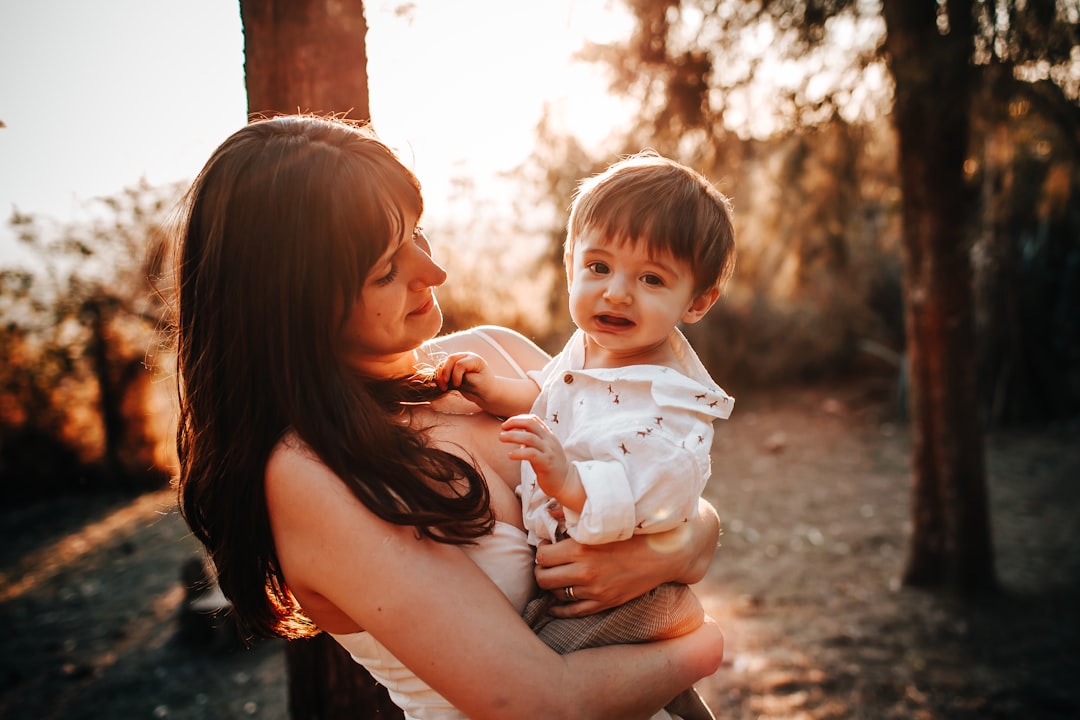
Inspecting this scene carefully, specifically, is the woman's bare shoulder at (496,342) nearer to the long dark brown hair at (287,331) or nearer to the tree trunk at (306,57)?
the long dark brown hair at (287,331)

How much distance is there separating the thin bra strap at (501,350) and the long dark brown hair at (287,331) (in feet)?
1.72

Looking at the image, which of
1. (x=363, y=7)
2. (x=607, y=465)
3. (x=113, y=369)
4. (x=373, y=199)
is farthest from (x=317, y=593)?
(x=113, y=369)

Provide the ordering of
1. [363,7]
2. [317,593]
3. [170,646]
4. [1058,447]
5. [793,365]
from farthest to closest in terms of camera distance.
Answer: [793,365] < [1058,447] < [170,646] < [363,7] < [317,593]

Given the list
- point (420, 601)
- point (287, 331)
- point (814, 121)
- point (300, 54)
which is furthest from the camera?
point (814, 121)

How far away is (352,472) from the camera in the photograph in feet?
4.17

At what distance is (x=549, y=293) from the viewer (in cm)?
876

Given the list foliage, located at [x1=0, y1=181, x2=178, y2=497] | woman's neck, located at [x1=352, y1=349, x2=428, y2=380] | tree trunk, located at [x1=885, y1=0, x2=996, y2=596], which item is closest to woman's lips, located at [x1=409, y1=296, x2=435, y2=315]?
woman's neck, located at [x1=352, y1=349, x2=428, y2=380]

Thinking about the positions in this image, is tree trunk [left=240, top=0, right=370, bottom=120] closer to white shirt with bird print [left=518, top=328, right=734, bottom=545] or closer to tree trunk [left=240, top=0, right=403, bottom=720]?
tree trunk [left=240, top=0, right=403, bottom=720]

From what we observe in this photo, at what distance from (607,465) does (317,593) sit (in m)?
0.59

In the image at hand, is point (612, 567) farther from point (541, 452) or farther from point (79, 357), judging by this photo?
point (79, 357)

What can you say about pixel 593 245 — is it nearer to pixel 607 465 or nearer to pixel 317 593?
pixel 607 465

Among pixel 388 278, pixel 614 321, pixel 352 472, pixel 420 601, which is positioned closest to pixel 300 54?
pixel 388 278

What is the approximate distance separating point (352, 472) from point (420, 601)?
25cm

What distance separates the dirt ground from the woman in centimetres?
139
